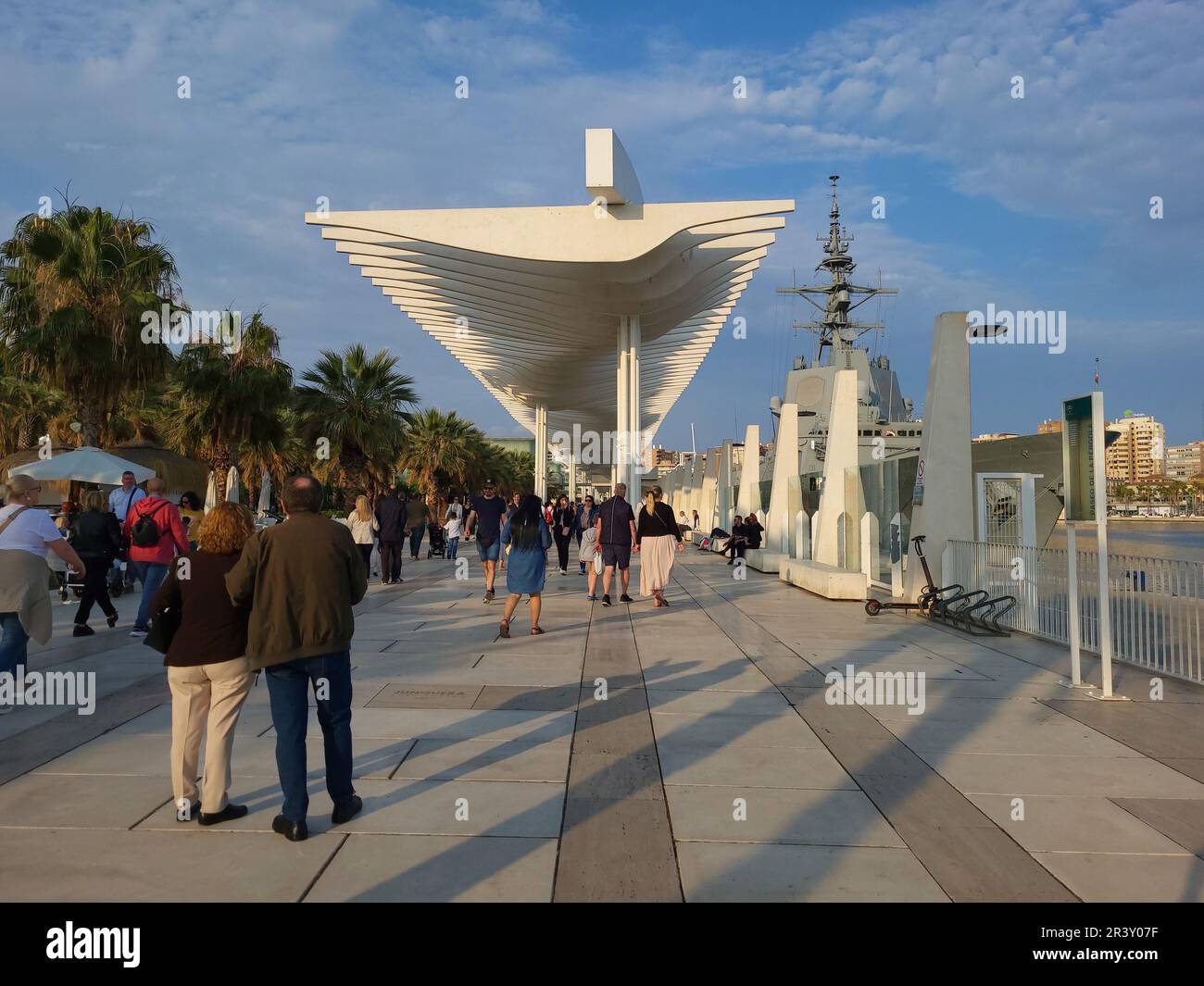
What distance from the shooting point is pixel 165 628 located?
4094mm

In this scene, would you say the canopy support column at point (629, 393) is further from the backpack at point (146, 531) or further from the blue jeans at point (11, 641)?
the blue jeans at point (11, 641)

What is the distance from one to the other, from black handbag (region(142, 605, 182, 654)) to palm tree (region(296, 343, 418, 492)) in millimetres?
23026

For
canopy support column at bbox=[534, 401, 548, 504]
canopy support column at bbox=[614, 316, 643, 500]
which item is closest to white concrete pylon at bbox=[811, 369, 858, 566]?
canopy support column at bbox=[614, 316, 643, 500]

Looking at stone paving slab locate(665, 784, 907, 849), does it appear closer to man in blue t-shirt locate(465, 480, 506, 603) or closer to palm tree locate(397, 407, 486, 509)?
man in blue t-shirt locate(465, 480, 506, 603)

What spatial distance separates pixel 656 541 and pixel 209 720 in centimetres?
893

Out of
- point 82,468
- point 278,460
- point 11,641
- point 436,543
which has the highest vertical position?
point 278,460

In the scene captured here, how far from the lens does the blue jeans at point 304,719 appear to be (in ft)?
12.8

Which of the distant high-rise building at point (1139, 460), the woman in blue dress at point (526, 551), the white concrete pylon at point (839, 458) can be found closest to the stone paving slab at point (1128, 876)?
the woman in blue dress at point (526, 551)

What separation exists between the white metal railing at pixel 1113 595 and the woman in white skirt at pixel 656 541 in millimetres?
3845

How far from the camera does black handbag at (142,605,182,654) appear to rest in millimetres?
4074

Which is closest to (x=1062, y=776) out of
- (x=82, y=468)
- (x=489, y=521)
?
(x=489, y=521)

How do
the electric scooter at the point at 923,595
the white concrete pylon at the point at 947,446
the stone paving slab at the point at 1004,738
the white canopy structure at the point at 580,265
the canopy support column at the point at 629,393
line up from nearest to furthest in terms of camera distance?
the stone paving slab at the point at 1004,738
the electric scooter at the point at 923,595
the white concrete pylon at the point at 947,446
the white canopy structure at the point at 580,265
the canopy support column at the point at 629,393

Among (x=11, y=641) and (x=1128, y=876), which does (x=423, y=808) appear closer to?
(x=1128, y=876)
